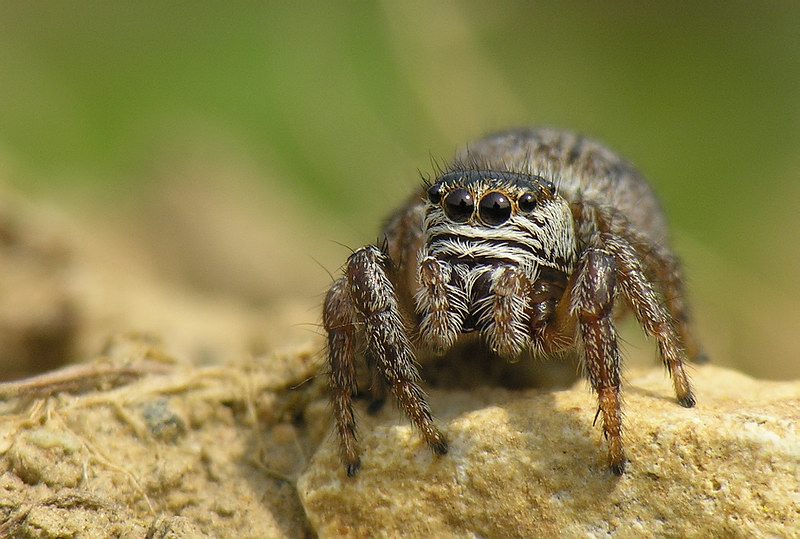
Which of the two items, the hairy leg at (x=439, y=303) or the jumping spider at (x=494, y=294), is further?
the hairy leg at (x=439, y=303)

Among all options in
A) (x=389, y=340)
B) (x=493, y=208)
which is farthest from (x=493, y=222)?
(x=389, y=340)

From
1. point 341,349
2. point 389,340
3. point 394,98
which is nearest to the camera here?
point 389,340

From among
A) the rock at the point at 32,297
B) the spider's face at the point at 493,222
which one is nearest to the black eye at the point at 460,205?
the spider's face at the point at 493,222

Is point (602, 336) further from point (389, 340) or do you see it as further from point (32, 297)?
point (32, 297)

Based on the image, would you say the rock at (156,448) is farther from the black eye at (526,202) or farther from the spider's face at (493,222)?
the black eye at (526,202)

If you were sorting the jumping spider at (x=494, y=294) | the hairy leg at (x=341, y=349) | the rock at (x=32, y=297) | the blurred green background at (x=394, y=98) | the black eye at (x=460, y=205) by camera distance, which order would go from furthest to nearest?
the blurred green background at (x=394, y=98)
the rock at (x=32, y=297)
the black eye at (x=460, y=205)
the hairy leg at (x=341, y=349)
the jumping spider at (x=494, y=294)

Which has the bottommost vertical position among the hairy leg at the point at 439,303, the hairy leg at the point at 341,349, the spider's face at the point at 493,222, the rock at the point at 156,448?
the rock at the point at 156,448

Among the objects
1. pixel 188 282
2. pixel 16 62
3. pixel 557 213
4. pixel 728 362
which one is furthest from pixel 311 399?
pixel 16 62
